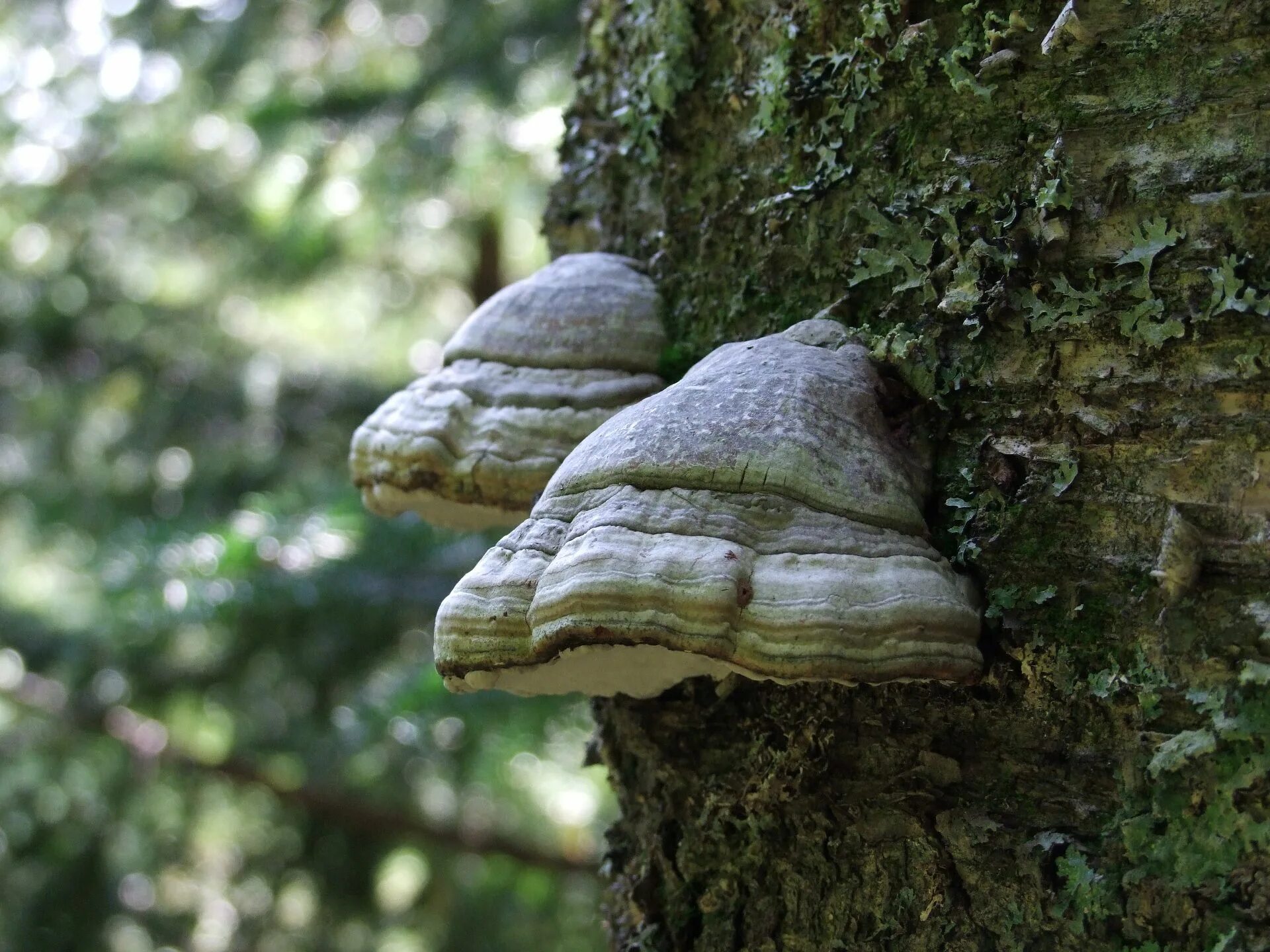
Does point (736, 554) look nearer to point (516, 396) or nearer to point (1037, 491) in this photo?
point (1037, 491)

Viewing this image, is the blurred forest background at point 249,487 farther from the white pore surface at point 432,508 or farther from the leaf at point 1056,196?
the leaf at point 1056,196

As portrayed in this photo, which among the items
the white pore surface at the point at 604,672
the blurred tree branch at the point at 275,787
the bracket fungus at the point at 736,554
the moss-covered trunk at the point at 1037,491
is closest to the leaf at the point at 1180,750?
the moss-covered trunk at the point at 1037,491

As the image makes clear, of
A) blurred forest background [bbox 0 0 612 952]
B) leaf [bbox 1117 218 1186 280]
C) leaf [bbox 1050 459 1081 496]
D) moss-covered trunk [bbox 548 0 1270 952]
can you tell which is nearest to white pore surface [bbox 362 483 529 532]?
moss-covered trunk [bbox 548 0 1270 952]

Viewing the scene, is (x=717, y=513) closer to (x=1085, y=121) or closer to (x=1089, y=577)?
(x=1089, y=577)

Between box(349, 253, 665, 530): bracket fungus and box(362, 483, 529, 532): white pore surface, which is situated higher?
box(349, 253, 665, 530): bracket fungus

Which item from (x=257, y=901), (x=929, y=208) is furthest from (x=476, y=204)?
(x=929, y=208)

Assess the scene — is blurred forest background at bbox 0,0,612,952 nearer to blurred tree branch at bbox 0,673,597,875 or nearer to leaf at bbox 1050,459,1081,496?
blurred tree branch at bbox 0,673,597,875
